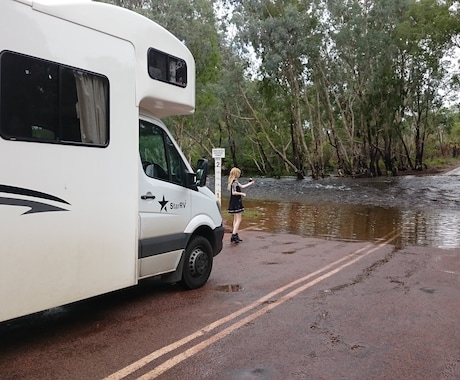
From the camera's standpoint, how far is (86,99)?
4844 millimetres

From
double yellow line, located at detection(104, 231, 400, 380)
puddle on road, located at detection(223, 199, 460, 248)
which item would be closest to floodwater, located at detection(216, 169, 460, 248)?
puddle on road, located at detection(223, 199, 460, 248)

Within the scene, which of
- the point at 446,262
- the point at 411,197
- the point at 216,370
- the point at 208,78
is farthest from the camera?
the point at 208,78

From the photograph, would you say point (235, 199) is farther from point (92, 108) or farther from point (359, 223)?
point (359, 223)

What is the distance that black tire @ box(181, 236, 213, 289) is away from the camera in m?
6.65

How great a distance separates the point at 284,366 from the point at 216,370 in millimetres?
615

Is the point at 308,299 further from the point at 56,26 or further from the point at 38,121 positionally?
the point at 56,26

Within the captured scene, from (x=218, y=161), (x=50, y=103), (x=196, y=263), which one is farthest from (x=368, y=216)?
(x=50, y=103)

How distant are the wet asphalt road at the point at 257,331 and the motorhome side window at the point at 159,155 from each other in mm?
1675

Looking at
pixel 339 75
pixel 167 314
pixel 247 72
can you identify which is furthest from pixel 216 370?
pixel 339 75

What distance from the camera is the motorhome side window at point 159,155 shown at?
5.88 m

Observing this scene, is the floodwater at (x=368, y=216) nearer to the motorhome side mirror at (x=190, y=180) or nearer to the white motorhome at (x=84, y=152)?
the motorhome side mirror at (x=190, y=180)

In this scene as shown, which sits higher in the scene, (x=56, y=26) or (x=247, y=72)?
(x=247, y=72)

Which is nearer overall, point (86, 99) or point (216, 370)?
point (216, 370)

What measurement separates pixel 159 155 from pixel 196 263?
1.67m
